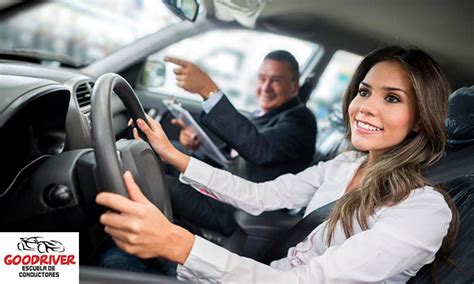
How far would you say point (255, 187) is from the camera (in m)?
1.24

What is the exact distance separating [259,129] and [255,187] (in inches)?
6.4

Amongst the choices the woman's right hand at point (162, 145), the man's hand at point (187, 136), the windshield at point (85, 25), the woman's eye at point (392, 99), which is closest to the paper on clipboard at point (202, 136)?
the man's hand at point (187, 136)

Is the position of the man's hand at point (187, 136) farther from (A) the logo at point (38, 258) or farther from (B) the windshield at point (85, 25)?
(A) the logo at point (38, 258)

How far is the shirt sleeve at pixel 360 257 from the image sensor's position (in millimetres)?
865

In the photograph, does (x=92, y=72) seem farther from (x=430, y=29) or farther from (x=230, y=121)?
(x=430, y=29)

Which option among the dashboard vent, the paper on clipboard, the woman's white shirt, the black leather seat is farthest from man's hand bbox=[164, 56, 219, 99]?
the black leather seat

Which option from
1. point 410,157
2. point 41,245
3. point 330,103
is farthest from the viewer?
point 330,103

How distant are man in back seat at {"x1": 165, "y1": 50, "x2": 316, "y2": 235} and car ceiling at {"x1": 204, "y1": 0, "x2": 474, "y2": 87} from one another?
0.12 metres

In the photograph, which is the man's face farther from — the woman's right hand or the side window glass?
the woman's right hand

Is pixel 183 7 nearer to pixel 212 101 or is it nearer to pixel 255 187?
pixel 212 101

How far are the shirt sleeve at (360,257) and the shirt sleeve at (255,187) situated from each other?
321mm

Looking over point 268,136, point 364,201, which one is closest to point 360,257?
point 364,201

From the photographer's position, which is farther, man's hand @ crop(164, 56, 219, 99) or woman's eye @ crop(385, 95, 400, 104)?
man's hand @ crop(164, 56, 219, 99)

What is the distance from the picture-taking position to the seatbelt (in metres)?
1.02
